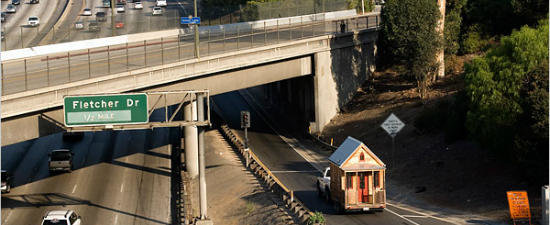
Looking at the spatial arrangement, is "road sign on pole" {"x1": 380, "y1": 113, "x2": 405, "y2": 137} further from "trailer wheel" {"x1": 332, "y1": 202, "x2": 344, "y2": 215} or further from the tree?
the tree

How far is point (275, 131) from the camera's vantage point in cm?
7162

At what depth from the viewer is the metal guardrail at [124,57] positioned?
45.4m

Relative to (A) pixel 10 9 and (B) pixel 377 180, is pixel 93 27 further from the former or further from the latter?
(A) pixel 10 9

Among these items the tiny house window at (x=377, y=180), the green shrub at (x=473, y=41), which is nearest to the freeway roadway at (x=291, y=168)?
the tiny house window at (x=377, y=180)

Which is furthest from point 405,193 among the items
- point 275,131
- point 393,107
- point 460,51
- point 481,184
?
point 460,51

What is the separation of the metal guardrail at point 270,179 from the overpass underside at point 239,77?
5.37 m

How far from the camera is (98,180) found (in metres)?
52.1

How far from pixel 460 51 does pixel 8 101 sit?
47.4m

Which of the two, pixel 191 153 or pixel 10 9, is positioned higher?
pixel 10 9

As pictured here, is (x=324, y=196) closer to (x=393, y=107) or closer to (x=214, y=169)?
(x=214, y=169)

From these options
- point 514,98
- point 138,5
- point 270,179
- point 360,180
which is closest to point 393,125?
point 514,98

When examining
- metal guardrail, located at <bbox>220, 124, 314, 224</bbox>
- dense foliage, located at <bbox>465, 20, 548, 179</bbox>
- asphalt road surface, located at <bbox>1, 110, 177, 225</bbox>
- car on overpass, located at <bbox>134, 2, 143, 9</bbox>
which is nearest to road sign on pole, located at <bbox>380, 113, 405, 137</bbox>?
dense foliage, located at <bbox>465, 20, 548, 179</bbox>

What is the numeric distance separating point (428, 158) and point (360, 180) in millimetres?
14615

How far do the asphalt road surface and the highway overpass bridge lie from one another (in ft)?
18.9
